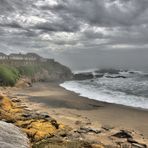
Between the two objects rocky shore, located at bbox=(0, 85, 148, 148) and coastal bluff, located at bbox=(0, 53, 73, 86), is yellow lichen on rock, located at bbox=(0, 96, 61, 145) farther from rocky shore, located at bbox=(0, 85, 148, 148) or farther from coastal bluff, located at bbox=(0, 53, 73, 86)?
coastal bluff, located at bbox=(0, 53, 73, 86)

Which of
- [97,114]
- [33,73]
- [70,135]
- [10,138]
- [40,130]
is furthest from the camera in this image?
[33,73]

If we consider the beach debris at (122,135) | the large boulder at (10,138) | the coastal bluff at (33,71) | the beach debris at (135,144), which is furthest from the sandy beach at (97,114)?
the coastal bluff at (33,71)

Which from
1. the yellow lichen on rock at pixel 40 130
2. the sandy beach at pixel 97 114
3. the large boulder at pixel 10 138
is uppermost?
the large boulder at pixel 10 138

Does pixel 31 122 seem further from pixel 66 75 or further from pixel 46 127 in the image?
pixel 66 75

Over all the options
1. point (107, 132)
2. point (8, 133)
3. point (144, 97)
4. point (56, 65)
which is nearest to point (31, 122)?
point (107, 132)

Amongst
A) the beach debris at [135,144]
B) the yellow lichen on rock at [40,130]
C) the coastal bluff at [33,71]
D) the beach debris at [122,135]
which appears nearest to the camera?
the yellow lichen on rock at [40,130]

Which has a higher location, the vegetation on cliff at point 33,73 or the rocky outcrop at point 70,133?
the vegetation on cliff at point 33,73

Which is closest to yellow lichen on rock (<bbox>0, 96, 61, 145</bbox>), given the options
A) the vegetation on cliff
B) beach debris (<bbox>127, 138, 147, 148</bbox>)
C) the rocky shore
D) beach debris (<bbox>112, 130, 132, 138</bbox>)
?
the rocky shore

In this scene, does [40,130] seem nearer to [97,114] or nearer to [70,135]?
[70,135]

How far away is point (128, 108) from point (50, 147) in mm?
25814

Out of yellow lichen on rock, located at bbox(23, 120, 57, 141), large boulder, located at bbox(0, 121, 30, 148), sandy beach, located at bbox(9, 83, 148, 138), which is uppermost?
large boulder, located at bbox(0, 121, 30, 148)

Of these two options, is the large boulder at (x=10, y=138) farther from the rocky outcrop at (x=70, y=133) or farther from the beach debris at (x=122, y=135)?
the beach debris at (x=122, y=135)

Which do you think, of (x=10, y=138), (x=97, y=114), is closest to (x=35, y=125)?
(x=10, y=138)

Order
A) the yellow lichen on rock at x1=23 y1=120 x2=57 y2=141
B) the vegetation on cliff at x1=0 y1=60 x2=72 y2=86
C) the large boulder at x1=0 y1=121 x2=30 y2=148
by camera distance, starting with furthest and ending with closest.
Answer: the vegetation on cliff at x1=0 y1=60 x2=72 y2=86 → the yellow lichen on rock at x1=23 y1=120 x2=57 y2=141 → the large boulder at x1=0 y1=121 x2=30 y2=148
